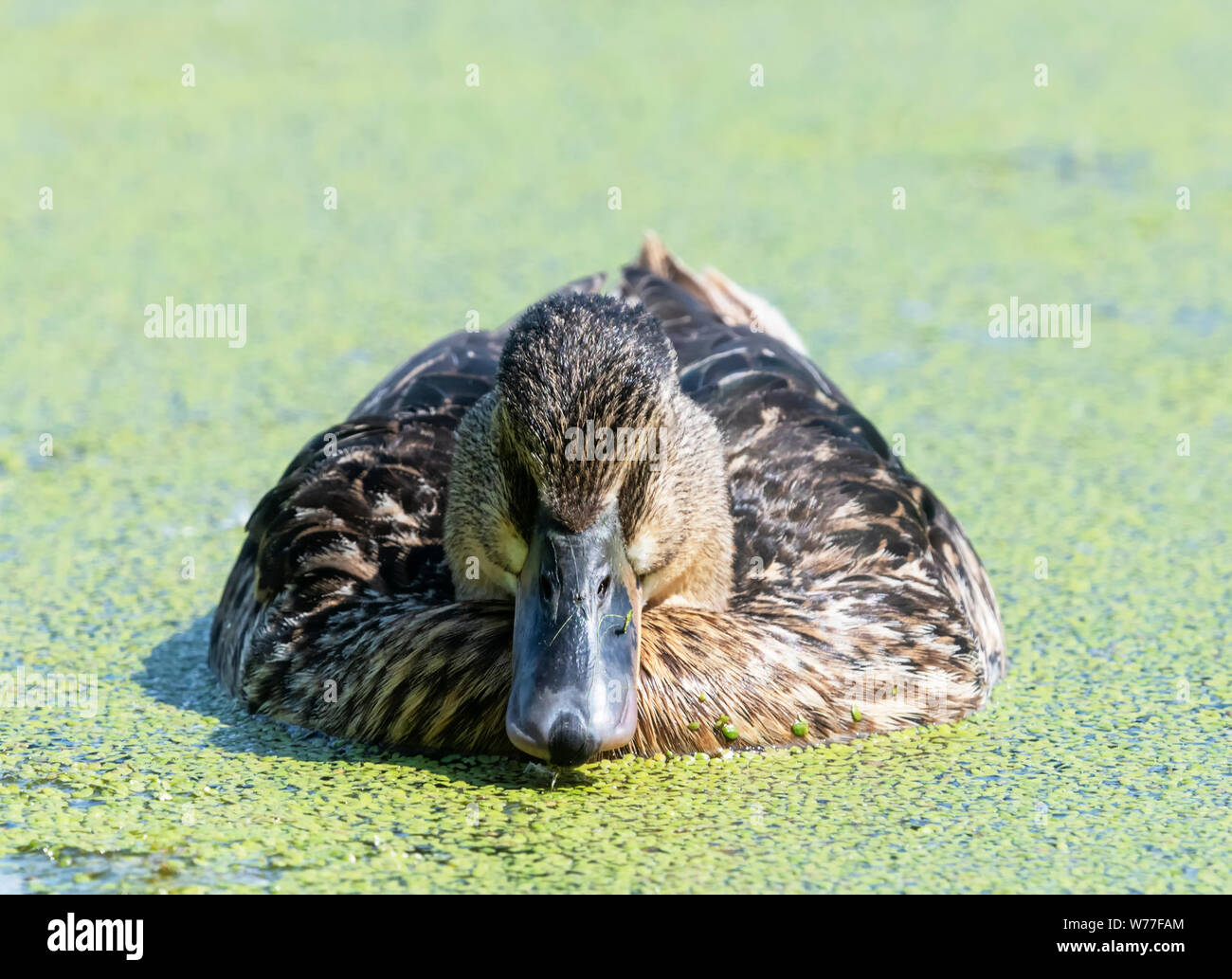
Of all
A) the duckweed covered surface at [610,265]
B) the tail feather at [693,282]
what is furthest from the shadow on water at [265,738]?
the tail feather at [693,282]

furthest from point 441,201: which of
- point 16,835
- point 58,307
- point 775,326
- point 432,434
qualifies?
point 16,835

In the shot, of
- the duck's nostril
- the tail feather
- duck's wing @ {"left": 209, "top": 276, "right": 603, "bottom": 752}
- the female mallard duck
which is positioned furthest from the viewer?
the tail feather

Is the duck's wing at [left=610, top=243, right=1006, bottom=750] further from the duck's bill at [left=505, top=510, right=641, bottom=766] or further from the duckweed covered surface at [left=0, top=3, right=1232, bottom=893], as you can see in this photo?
the duck's bill at [left=505, top=510, right=641, bottom=766]

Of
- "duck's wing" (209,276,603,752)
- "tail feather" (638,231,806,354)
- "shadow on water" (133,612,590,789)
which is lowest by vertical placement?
"shadow on water" (133,612,590,789)

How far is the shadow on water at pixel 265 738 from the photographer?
5.64 m

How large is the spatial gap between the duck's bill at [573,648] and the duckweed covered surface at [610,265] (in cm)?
30

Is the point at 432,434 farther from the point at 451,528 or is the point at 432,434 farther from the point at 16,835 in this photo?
the point at 16,835

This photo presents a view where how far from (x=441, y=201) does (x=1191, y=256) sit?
4.85 metres

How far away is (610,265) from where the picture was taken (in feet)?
37.5

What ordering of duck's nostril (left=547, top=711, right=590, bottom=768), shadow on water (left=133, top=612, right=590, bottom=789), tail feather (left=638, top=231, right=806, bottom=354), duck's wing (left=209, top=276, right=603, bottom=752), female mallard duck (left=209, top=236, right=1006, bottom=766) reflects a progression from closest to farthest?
duck's nostril (left=547, top=711, right=590, bottom=768) < female mallard duck (left=209, top=236, right=1006, bottom=766) < shadow on water (left=133, top=612, right=590, bottom=789) < duck's wing (left=209, top=276, right=603, bottom=752) < tail feather (left=638, top=231, right=806, bottom=354)

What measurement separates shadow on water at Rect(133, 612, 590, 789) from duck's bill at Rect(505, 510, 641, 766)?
451 mm

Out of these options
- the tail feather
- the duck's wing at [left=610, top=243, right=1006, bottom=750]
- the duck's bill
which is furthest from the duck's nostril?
the tail feather

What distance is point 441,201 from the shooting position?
41.6 ft

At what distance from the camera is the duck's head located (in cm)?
515
